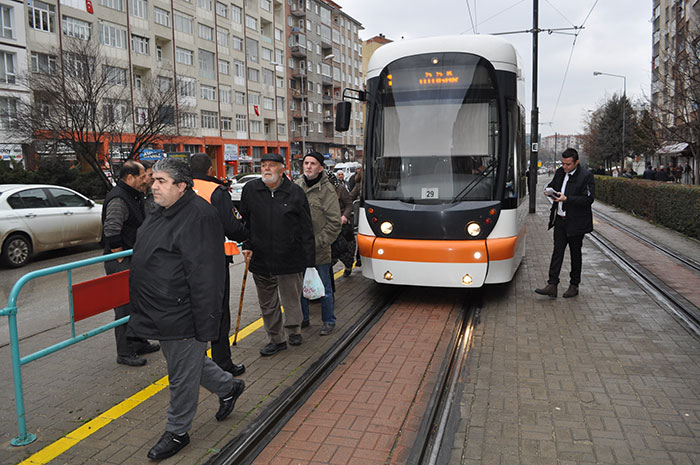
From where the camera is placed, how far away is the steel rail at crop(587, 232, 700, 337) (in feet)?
21.3

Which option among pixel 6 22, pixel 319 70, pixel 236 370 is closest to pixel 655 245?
pixel 236 370

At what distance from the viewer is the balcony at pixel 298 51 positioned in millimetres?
68188

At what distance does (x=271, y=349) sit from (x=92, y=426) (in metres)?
1.79

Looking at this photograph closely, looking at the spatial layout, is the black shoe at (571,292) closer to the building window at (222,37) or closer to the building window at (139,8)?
the building window at (139,8)

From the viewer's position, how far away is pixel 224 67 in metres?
Answer: 54.0

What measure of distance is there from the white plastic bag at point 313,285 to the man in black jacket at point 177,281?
2277mm

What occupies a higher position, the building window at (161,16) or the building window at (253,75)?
the building window at (161,16)

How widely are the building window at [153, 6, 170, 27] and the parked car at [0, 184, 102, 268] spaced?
37.1 metres

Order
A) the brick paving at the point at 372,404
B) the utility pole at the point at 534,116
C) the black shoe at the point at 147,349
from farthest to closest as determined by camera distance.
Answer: the utility pole at the point at 534,116 < the black shoe at the point at 147,349 < the brick paving at the point at 372,404

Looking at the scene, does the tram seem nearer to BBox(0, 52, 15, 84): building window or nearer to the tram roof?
the tram roof

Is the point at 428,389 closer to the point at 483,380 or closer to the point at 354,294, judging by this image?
the point at 483,380

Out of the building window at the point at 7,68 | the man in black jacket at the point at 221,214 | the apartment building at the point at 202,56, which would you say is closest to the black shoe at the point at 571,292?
the man in black jacket at the point at 221,214

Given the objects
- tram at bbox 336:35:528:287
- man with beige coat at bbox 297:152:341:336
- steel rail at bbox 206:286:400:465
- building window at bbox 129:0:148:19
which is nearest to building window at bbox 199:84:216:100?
building window at bbox 129:0:148:19

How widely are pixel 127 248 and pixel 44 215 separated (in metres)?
7.88
